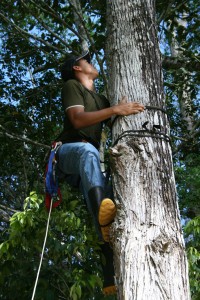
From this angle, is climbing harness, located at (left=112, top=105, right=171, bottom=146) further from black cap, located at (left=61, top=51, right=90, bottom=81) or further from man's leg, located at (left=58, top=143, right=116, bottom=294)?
black cap, located at (left=61, top=51, right=90, bottom=81)

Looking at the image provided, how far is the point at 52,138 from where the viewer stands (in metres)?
7.20

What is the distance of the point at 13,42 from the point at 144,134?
5.21 metres

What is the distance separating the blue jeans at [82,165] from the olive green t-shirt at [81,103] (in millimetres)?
120

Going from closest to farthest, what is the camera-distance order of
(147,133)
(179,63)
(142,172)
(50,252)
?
1. (142,172)
2. (147,133)
3. (50,252)
4. (179,63)

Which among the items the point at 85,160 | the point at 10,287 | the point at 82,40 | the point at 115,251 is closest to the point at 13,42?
the point at 82,40

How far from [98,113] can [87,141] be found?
42 cm

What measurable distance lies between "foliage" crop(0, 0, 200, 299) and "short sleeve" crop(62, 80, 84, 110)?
23.8 inches

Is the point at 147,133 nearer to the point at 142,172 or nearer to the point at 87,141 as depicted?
the point at 142,172

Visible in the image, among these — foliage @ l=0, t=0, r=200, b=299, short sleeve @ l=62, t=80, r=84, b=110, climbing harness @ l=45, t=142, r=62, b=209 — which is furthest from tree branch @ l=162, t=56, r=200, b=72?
climbing harness @ l=45, t=142, r=62, b=209

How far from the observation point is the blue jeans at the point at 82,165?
8.47 feet

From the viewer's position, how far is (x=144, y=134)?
2.41m

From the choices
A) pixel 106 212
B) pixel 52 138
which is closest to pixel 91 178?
pixel 106 212

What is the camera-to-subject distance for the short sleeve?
2.84 m

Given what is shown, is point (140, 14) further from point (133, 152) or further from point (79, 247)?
point (79, 247)
